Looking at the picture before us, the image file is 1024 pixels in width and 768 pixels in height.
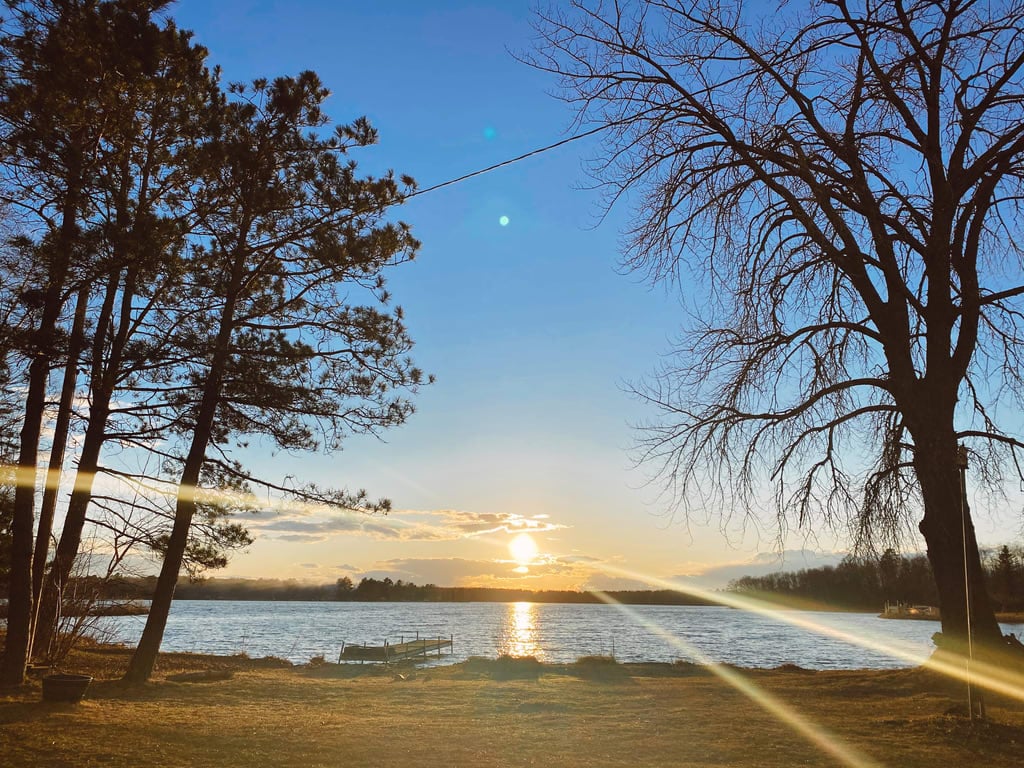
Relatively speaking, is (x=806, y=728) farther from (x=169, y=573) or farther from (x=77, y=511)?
(x=77, y=511)

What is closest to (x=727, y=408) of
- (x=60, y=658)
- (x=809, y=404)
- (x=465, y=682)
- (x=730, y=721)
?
(x=809, y=404)

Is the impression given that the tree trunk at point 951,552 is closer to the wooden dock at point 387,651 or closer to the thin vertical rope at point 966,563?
the thin vertical rope at point 966,563

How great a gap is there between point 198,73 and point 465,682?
13.0 meters

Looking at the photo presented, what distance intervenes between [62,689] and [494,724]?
5.86 meters

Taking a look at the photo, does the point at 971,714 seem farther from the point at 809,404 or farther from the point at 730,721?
the point at 809,404

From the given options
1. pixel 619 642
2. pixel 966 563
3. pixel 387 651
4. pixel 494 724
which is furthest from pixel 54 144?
pixel 619 642

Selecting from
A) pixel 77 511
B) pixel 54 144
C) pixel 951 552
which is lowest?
pixel 951 552

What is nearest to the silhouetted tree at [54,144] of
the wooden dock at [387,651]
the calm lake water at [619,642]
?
the calm lake water at [619,642]

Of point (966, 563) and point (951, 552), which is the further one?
point (951, 552)

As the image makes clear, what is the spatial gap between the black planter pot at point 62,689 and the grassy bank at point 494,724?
0.56ft

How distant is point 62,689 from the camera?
32.1 feet

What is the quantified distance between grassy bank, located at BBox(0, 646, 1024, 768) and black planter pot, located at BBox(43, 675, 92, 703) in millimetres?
172

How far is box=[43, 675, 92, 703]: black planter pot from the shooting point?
32.1 feet

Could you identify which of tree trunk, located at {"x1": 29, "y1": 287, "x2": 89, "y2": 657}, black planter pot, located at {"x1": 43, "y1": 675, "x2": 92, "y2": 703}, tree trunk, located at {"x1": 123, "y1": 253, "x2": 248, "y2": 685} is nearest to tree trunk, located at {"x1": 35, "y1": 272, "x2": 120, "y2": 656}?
tree trunk, located at {"x1": 29, "y1": 287, "x2": 89, "y2": 657}
